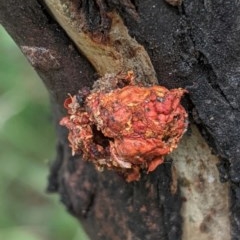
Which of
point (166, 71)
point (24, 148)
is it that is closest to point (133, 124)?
point (166, 71)

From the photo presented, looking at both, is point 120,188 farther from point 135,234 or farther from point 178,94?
point 178,94

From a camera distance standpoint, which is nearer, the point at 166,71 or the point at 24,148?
the point at 166,71

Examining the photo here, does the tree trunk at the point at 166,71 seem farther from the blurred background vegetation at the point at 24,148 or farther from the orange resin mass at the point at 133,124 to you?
the blurred background vegetation at the point at 24,148

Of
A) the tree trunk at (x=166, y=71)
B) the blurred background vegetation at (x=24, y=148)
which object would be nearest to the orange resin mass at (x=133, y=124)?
the tree trunk at (x=166, y=71)

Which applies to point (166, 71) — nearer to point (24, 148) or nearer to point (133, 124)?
point (133, 124)

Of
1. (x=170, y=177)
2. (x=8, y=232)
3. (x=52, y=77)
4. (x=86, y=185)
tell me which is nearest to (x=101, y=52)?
(x=52, y=77)

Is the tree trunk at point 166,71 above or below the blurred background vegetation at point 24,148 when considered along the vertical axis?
above
